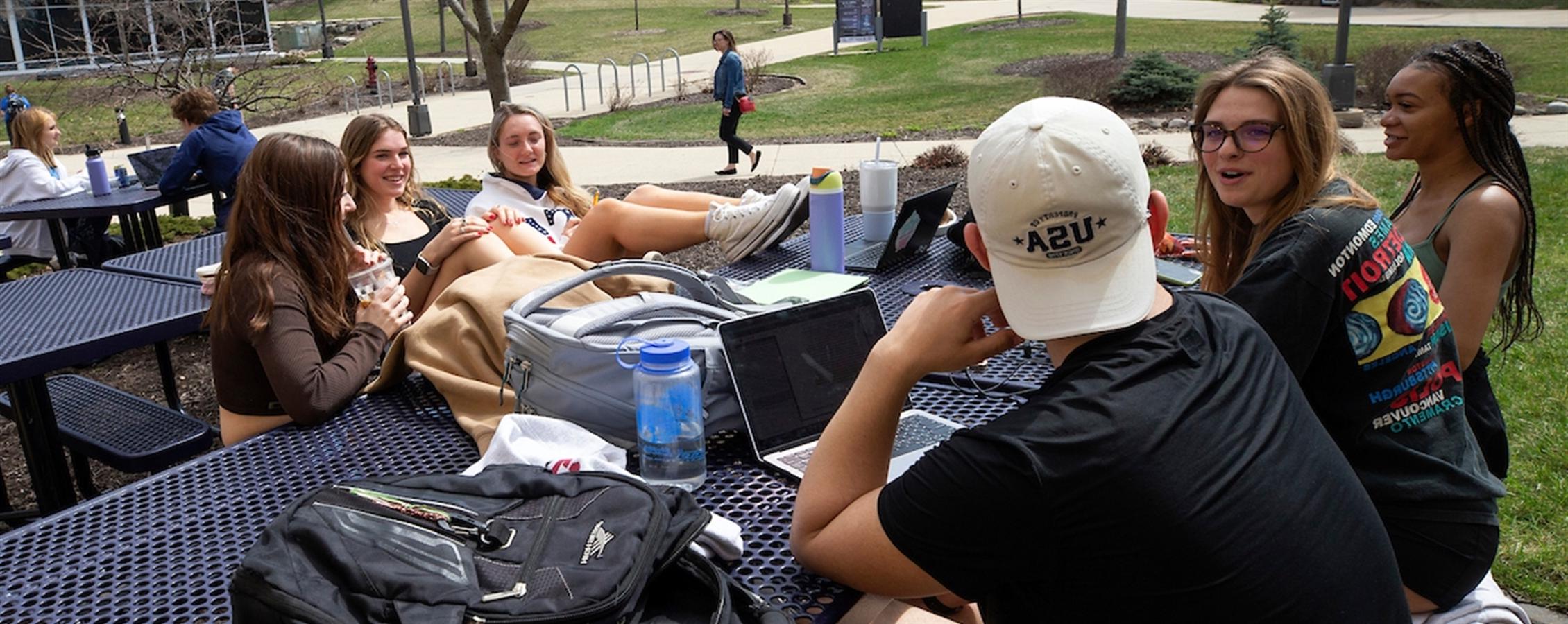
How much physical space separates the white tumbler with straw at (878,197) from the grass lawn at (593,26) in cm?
2384

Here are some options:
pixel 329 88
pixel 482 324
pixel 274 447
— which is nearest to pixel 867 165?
pixel 482 324

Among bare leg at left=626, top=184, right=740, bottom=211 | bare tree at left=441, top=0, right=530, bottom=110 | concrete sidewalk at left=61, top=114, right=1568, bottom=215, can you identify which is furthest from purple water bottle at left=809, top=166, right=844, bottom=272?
bare tree at left=441, top=0, right=530, bottom=110

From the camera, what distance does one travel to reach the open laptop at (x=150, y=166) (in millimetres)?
7480

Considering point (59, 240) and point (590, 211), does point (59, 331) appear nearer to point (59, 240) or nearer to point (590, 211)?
point (590, 211)

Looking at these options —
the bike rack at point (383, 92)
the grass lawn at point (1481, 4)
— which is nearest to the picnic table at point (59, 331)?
the bike rack at point (383, 92)

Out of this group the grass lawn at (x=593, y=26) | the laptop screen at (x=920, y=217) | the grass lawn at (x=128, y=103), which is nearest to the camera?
the laptop screen at (x=920, y=217)

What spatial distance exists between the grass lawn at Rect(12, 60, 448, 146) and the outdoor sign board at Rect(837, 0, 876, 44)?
32.8 feet

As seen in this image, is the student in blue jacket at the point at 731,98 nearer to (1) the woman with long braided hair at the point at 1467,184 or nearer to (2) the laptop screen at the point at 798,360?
(1) the woman with long braided hair at the point at 1467,184

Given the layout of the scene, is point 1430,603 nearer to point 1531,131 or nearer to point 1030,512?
point 1030,512

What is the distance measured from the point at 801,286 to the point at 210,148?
5.47 m

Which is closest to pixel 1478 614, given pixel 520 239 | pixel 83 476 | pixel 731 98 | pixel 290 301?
pixel 290 301

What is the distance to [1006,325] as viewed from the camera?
1703mm

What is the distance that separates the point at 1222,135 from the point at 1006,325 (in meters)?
1.07

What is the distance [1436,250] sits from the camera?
280cm
